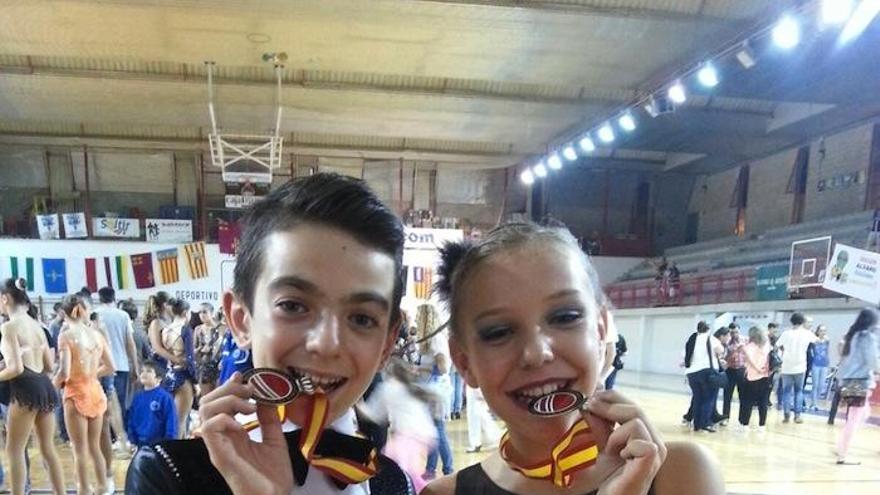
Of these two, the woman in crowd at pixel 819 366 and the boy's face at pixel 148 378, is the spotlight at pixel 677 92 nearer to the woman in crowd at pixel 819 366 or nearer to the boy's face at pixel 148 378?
the woman in crowd at pixel 819 366

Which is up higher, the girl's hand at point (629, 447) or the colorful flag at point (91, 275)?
the girl's hand at point (629, 447)

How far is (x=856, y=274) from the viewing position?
888 centimetres

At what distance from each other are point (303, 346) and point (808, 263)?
14568 mm

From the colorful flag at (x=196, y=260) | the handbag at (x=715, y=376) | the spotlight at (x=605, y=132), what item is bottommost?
the handbag at (x=715, y=376)

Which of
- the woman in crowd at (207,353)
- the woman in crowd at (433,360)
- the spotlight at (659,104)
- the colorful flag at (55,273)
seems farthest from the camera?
the colorful flag at (55,273)

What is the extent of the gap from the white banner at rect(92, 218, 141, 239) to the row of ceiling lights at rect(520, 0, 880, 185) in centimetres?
1161

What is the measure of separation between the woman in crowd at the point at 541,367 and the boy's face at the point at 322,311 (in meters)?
0.24

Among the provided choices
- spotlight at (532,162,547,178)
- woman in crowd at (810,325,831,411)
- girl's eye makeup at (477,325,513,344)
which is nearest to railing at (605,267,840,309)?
woman in crowd at (810,325,831,411)

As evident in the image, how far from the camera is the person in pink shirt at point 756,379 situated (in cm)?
871

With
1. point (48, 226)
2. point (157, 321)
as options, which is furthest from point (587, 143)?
point (48, 226)

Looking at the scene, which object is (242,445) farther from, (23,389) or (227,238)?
(227,238)

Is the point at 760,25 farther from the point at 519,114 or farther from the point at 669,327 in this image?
the point at 669,327

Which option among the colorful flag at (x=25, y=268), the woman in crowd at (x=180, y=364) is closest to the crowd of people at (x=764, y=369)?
the woman in crowd at (x=180, y=364)

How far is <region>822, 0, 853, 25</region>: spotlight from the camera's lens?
7.37 m
